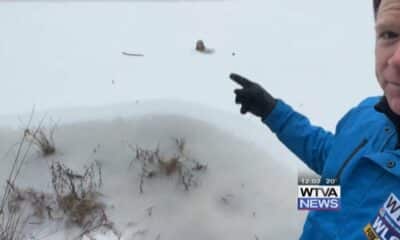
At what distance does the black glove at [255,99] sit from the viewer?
1590mm

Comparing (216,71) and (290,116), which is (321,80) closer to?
(216,71)

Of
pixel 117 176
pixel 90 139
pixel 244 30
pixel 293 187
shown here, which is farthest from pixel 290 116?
pixel 244 30

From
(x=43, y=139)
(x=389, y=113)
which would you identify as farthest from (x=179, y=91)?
(x=389, y=113)

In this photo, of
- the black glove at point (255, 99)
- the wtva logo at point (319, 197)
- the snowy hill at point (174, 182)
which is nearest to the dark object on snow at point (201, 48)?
the snowy hill at point (174, 182)

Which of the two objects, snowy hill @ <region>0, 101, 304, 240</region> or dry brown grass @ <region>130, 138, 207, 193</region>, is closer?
snowy hill @ <region>0, 101, 304, 240</region>

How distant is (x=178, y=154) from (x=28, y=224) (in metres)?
0.59

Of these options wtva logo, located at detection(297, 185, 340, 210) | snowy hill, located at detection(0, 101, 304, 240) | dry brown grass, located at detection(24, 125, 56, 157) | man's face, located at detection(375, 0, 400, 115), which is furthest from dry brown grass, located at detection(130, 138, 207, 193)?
man's face, located at detection(375, 0, 400, 115)

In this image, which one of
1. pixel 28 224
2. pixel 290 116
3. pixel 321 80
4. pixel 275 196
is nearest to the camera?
pixel 290 116

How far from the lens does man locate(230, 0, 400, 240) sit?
943 millimetres

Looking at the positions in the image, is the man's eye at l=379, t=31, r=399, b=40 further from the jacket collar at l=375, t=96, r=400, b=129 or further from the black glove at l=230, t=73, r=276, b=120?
the black glove at l=230, t=73, r=276, b=120

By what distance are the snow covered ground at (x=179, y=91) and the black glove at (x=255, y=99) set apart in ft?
1.21

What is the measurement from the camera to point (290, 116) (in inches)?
60.1

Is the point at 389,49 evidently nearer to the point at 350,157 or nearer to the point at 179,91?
the point at 350,157

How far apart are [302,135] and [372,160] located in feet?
1.36
